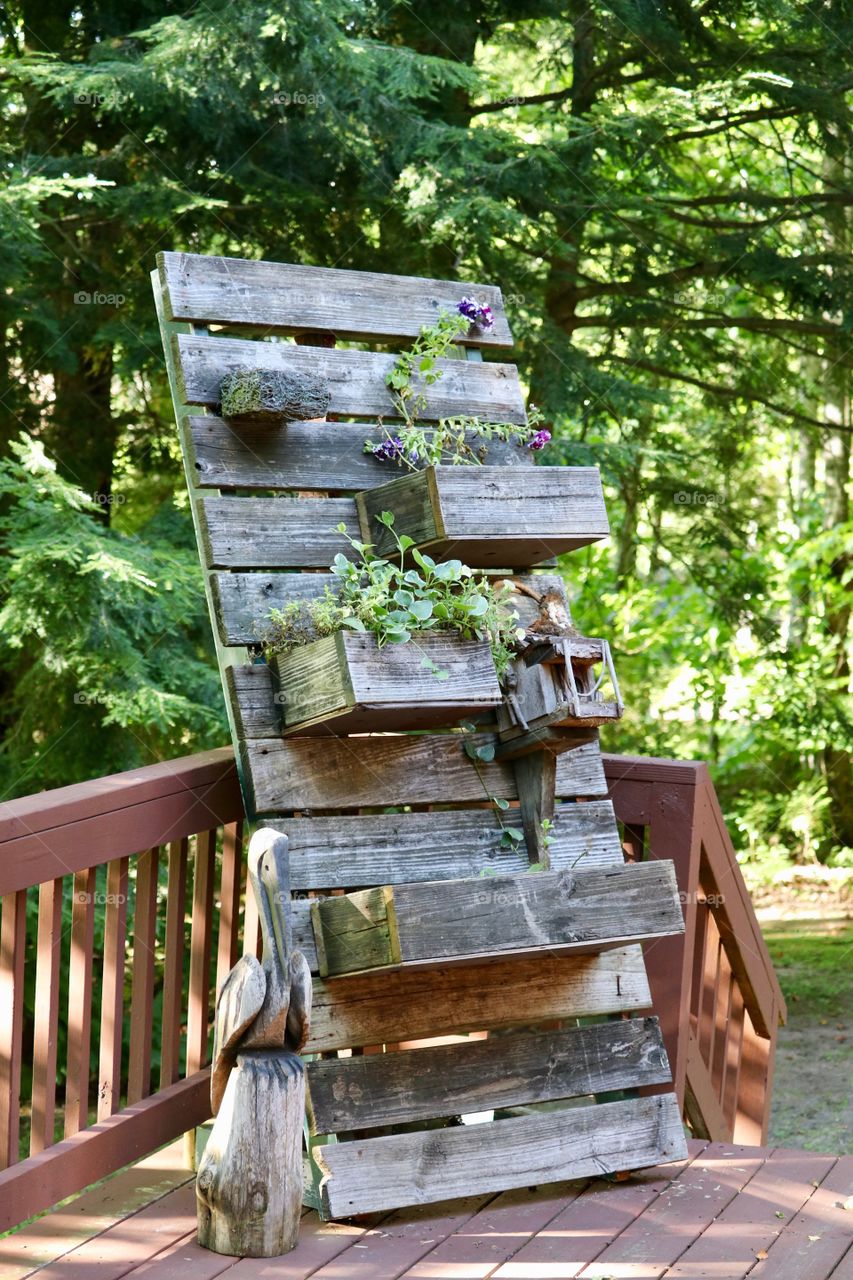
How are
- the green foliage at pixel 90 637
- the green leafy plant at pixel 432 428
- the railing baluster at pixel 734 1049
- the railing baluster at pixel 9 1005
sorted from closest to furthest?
the railing baluster at pixel 9 1005 → the green leafy plant at pixel 432 428 → the railing baluster at pixel 734 1049 → the green foliage at pixel 90 637

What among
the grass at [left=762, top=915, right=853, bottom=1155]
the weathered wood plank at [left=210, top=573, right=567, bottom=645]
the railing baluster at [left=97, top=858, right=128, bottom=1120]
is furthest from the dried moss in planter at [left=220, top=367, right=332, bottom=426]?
the grass at [left=762, top=915, right=853, bottom=1155]

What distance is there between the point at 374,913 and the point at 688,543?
17.6 feet

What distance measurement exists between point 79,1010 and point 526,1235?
935 mm

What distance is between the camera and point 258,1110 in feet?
7.16

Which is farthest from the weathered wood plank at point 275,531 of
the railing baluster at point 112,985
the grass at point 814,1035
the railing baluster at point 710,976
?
the grass at point 814,1035

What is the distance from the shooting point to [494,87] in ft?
17.2

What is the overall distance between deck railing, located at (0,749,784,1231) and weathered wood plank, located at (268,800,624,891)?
9.4 inches

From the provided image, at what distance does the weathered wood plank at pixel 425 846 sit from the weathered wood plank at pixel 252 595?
404 mm

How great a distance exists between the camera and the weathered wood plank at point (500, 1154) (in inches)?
93.4

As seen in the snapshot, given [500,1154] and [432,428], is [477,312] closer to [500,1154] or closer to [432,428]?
[432,428]

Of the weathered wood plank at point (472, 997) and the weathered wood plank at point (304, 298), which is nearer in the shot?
the weathered wood plank at point (472, 997)

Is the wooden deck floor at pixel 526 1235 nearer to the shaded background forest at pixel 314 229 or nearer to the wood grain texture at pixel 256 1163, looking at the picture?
the wood grain texture at pixel 256 1163

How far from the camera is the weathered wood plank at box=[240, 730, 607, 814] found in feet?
8.36

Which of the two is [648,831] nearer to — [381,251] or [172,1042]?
[172,1042]
